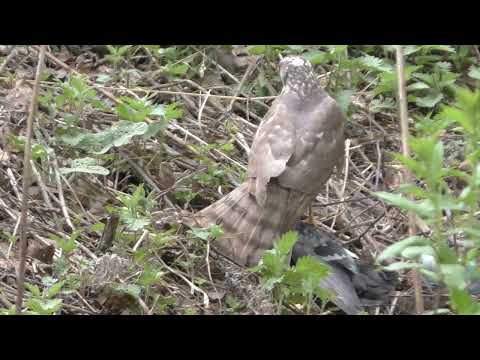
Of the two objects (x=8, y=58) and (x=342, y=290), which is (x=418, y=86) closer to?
(x=342, y=290)

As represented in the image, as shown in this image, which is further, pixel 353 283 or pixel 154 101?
pixel 154 101

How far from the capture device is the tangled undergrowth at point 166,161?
175 inches

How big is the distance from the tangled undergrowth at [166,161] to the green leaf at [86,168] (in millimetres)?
14

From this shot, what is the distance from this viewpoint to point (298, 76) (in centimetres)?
558

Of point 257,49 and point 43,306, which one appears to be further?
point 257,49

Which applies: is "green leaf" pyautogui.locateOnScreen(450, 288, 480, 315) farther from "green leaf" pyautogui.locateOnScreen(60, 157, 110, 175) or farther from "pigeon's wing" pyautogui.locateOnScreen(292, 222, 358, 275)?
"green leaf" pyautogui.locateOnScreen(60, 157, 110, 175)

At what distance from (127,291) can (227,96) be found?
2.52m

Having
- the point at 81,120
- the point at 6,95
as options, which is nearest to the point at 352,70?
the point at 81,120

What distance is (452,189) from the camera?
18.7 ft

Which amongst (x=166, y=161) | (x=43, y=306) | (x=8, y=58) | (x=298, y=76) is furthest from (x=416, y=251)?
(x=8, y=58)

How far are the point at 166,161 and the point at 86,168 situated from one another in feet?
2.52

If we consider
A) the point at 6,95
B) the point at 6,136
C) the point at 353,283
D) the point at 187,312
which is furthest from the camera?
the point at 6,95

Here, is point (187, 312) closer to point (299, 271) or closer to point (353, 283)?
point (299, 271)

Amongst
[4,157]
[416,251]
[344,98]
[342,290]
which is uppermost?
[344,98]
